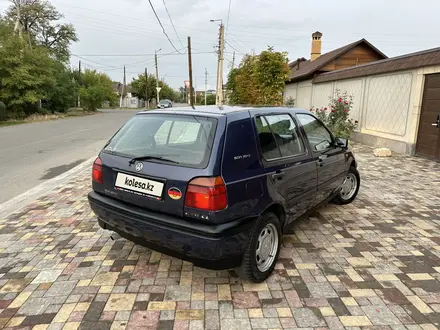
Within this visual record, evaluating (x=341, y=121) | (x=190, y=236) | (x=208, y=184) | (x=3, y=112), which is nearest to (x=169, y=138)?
(x=208, y=184)

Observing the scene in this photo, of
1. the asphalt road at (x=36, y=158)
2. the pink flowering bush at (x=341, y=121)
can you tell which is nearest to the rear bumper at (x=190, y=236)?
the asphalt road at (x=36, y=158)

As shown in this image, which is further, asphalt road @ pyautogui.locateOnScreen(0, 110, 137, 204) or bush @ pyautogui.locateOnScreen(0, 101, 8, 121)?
bush @ pyautogui.locateOnScreen(0, 101, 8, 121)

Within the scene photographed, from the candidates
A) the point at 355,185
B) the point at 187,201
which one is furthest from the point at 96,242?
the point at 355,185

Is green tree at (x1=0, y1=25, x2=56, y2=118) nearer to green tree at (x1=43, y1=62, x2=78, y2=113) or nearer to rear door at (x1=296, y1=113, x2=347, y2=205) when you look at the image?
green tree at (x1=43, y1=62, x2=78, y2=113)

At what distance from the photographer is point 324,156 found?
11.7ft

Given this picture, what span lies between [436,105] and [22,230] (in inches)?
364

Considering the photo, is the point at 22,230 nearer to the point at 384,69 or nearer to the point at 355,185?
the point at 355,185

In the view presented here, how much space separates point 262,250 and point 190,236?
0.79 meters

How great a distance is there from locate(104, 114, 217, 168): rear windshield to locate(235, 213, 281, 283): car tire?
77cm

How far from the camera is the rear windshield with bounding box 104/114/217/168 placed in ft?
7.95

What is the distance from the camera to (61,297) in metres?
2.47

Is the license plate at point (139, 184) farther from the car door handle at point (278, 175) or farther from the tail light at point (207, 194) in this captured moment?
the car door handle at point (278, 175)

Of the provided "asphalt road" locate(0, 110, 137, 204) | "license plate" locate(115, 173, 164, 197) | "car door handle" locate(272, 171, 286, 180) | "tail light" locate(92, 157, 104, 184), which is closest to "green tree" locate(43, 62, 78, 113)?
"asphalt road" locate(0, 110, 137, 204)

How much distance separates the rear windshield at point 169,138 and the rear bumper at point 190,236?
1.52ft
